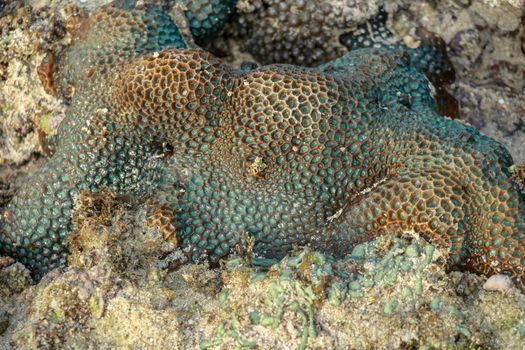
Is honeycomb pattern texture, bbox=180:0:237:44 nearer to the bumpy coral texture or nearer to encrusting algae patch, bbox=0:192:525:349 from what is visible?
the bumpy coral texture

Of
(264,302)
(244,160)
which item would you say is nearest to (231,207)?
(244,160)

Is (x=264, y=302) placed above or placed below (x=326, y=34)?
below

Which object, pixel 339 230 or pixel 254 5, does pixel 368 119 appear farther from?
pixel 254 5

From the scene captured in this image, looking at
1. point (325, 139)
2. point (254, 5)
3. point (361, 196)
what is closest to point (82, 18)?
point (254, 5)

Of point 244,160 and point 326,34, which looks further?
point 326,34

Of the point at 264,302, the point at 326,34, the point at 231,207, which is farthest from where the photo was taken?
the point at 326,34

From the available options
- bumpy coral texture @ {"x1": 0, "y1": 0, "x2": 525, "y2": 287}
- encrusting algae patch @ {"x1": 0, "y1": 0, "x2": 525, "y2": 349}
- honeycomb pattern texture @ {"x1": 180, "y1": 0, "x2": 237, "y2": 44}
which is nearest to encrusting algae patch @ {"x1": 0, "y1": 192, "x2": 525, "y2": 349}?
encrusting algae patch @ {"x1": 0, "y1": 0, "x2": 525, "y2": 349}

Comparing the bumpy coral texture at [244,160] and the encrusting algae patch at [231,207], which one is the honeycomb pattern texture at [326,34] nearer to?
the encrusting algae patch at [231,207]

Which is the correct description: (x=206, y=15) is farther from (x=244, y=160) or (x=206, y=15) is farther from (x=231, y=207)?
(x=231, y=207)
